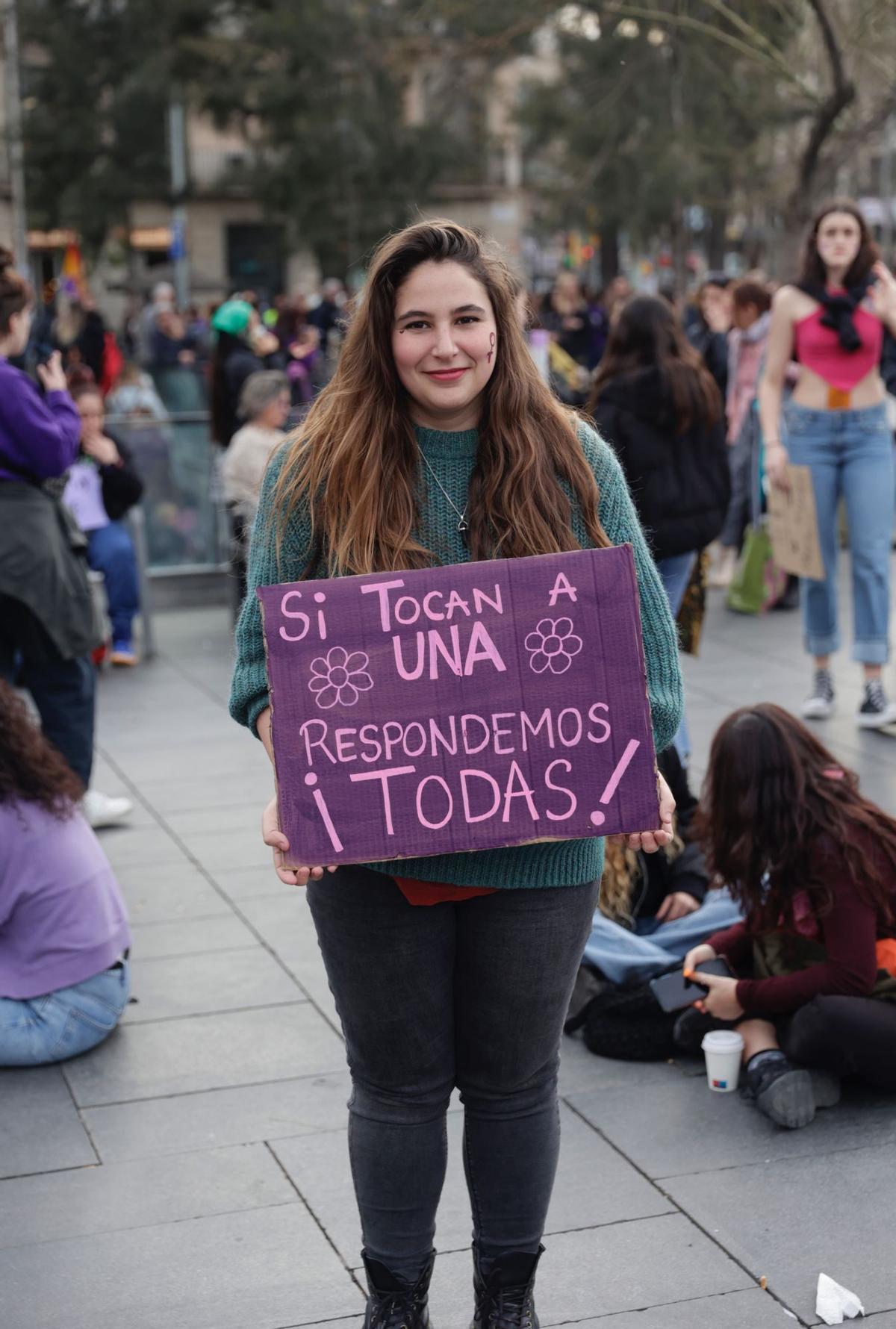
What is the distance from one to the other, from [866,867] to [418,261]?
5.97 ft

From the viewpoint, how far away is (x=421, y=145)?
108 ft

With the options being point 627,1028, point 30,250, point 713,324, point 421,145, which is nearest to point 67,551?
point 627,1028

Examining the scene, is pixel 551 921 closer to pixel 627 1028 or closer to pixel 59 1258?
pixel 59 1258

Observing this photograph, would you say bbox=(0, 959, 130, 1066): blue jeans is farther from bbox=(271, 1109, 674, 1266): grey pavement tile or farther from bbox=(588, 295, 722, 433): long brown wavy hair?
bbox=(588, 295, 722, 433): long brown wavy hair

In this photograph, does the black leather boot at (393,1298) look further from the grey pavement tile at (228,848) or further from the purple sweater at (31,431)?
the purple sweater at (31,431)

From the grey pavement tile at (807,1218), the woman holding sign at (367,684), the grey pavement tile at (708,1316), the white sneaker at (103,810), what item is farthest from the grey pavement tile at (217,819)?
the woman holding sign at (367,684)

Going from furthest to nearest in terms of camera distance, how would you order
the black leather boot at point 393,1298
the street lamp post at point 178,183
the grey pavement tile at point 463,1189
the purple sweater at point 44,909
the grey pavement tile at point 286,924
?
the street lamp post at point 178,183, the grey pavement tile at point 286,924, the purple sweater at point 44,909, the grey pavement tile at point 463,1189, the black leather boot at point 393,1298

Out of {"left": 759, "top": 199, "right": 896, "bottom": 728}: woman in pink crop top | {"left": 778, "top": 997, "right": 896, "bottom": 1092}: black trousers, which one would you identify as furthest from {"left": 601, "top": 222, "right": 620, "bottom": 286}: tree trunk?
{"left": 778, "top": 997, "right": 896, "bottom": 1092}: black trousers

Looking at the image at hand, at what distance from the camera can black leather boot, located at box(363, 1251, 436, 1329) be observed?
108 inches

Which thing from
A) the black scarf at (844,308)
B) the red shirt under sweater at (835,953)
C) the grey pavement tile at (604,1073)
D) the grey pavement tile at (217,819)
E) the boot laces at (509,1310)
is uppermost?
the black scarf at (844,308)

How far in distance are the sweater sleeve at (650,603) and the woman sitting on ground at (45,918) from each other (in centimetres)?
204

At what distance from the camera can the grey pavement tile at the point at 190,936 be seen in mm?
5105

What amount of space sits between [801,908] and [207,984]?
175 centimetres

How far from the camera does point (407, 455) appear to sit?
263cm
